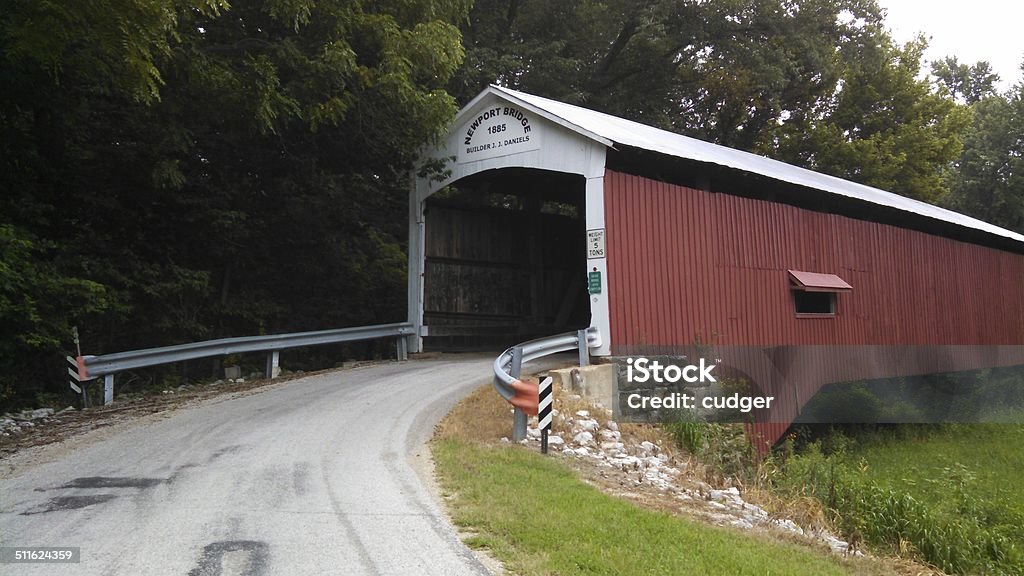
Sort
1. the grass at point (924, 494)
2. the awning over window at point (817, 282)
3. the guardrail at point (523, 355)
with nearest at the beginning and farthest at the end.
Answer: the guardrail at point (523, 355) → the grass at point (924, 494) → the awning over window at point (817, 282)

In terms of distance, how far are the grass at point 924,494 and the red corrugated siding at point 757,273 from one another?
6.32 feet

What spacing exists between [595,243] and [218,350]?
571cm

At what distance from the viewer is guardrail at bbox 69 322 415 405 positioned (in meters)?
10.0

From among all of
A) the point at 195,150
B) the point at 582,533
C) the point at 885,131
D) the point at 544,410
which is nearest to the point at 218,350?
the point at 195,150

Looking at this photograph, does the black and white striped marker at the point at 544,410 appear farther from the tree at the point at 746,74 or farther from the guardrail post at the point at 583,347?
the tree at the point at 746,74

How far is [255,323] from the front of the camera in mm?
15109

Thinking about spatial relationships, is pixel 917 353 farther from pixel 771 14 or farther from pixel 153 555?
pixel 153 555

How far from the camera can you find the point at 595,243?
10.9 metres

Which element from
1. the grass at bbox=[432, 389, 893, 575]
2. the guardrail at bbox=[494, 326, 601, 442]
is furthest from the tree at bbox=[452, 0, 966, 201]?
the grass at bbox=[432, 389, 893, 575]

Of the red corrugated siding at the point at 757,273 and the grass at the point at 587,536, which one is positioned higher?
the red corrugated siding at the point at 757,273

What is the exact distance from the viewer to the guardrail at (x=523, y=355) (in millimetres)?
8062

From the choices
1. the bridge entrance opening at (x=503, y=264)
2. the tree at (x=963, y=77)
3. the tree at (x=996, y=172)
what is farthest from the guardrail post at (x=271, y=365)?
the tree at (x=963, y=77)

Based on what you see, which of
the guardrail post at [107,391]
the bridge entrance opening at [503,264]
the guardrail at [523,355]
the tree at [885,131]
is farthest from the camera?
the tree at [885,131]

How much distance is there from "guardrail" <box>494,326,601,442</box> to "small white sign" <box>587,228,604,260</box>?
1.03 metres
